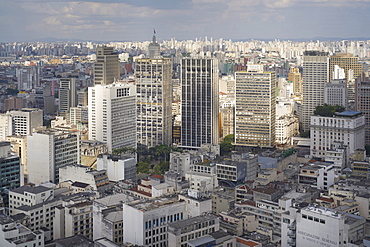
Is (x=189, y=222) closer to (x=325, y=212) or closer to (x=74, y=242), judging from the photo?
(x=74, y=242)

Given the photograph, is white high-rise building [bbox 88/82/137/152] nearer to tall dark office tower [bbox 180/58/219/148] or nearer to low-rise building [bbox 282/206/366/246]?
tall dark office tower [bbox 180/58/219/148]

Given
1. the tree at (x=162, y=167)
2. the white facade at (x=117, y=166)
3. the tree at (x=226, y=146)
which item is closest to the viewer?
the white facade at (x=117, y=166)

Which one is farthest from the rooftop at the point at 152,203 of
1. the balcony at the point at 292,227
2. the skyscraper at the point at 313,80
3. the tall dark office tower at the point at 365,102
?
the skyscraper at the point at 313,80

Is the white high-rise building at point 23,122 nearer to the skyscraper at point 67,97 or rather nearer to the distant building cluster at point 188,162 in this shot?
the distant building cluster at point 188,162

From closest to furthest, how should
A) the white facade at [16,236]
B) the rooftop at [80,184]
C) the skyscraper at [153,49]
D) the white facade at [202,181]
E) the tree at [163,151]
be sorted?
1. the white facade at [16,236]
2. the rooftop at [80,184]
3. the white facade at [202,181]
4. the tree at [163,151]
5. the skyscraper at [153,49]

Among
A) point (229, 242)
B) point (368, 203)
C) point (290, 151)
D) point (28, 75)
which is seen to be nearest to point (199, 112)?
point (290, 151)

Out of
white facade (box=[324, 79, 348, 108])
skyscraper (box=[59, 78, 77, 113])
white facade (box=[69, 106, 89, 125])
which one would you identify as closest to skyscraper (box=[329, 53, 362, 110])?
white facade (box=[324, 79, 348, 108])

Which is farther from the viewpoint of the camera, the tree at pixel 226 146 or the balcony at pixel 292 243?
the tree at pixel 226 146

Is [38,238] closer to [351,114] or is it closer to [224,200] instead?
[224,200]
